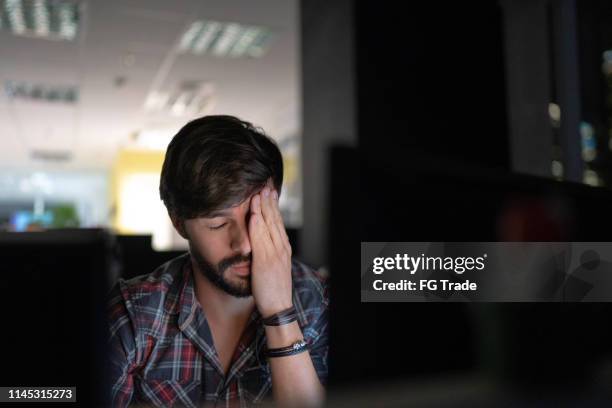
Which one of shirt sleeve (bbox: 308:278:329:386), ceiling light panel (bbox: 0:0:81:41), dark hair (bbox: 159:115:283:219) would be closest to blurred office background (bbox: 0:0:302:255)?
ceiling light panel (bbox: 0:0:81:41)

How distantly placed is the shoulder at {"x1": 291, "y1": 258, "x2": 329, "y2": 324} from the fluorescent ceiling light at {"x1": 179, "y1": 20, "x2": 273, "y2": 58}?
3.04 metres

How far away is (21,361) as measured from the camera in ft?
1.54

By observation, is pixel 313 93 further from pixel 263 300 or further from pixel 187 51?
pixel 263 300

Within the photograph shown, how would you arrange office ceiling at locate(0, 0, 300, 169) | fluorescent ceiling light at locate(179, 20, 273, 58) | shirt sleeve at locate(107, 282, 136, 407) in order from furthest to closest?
fluorescent ceiling light at locate(179, 20, 273, 58)
office ceiling at locate(0, 0, 300, 169)
shirt sleeve at locate(107, 282, 136, 407)

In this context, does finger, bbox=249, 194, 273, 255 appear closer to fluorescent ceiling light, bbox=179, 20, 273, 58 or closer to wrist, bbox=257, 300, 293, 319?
wrist, bbox=257, 300, 293, 319

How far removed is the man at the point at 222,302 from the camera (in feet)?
1.77

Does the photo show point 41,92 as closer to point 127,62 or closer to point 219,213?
point 127,62

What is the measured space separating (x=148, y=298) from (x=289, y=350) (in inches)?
6.9

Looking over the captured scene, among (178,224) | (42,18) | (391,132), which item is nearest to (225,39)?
(42,18)

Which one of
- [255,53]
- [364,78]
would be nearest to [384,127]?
[364,78]

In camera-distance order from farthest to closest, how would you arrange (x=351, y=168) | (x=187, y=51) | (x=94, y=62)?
(x=94, y=62) → (x=187, y=51) → (x=351, y=168)

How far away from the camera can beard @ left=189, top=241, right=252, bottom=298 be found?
0.55 meters

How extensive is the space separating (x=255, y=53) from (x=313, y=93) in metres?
1.41

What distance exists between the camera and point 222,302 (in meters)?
0.59
